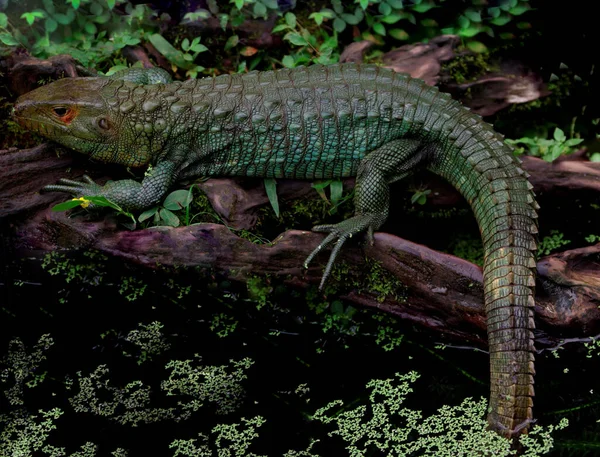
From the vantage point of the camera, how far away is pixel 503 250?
4.56 metres

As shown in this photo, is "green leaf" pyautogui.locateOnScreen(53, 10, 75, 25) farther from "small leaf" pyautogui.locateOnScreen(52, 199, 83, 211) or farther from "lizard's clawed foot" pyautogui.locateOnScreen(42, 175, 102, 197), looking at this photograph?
"small leaf" pyautogui.locateOnScreen(52, 199, 83, 211)

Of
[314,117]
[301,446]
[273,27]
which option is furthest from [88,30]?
[301,446]

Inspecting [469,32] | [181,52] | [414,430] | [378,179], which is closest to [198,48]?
[181,52]

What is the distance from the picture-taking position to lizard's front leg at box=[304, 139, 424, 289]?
16.0 ft

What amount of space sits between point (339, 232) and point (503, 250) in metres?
1.07

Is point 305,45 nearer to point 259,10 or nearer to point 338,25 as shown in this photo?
point 338,25

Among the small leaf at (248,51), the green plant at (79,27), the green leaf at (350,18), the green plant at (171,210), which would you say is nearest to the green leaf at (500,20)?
the green leaf at (350,18)

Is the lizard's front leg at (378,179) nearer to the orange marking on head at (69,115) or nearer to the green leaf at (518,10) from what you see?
the orange marking on head at (69,115)

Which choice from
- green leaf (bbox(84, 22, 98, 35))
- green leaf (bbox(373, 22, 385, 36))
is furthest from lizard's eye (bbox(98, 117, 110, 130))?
green leaf (bbox(373, 22, 385, 36))

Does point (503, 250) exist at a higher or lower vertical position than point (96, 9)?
lower

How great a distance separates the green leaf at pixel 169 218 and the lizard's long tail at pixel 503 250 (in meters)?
1.92

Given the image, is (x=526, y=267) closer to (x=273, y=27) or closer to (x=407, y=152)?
(x=407, y=152)

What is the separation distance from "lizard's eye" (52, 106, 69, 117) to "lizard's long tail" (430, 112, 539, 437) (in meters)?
2.65

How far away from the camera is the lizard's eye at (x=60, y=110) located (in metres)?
4.89
